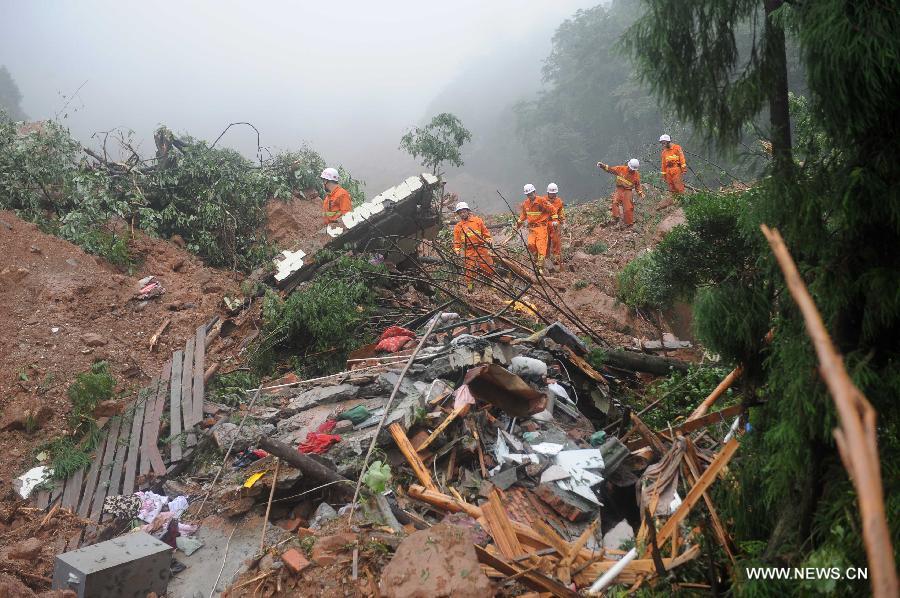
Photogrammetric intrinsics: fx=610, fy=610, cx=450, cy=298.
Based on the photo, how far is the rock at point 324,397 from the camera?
6.17 metres

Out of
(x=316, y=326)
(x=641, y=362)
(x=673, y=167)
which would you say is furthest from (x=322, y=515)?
(x=673, y=167)

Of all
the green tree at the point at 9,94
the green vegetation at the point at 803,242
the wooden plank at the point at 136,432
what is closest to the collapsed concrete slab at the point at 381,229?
the wooden plank at the point at 136,432

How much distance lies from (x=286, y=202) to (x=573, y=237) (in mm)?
6872

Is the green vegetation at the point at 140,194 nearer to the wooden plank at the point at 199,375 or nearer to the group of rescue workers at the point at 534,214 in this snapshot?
the group of rescue workers at the point at 534,214

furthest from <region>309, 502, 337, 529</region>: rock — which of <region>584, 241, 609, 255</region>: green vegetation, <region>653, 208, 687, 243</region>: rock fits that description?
<region>584, 241, 609, 255</region>: green vegetation

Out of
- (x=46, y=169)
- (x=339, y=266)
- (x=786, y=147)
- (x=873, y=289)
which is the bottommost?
(x=873, y=289)

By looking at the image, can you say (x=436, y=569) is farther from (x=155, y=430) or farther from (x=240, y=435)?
(x=155, y=430)

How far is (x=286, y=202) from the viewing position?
11844 millimetres

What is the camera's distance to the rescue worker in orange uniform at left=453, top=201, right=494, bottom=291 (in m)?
9.15

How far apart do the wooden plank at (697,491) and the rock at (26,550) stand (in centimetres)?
447

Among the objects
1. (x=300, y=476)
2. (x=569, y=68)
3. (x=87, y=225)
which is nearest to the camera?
(x=300, y=476)

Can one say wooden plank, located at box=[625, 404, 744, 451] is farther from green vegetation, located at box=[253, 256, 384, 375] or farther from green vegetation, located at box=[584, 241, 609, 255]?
green vegetation, located at box=[584, 241, 609, 255]

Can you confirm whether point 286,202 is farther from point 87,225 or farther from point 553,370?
point 553,370

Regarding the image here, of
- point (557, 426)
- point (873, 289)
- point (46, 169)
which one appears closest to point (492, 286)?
point (557, 426)
